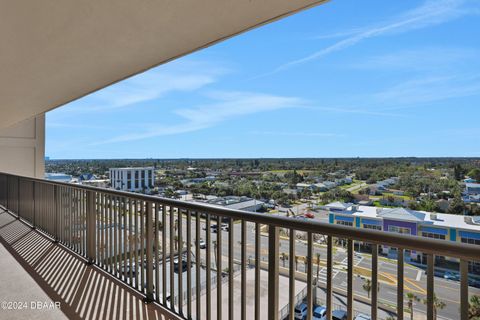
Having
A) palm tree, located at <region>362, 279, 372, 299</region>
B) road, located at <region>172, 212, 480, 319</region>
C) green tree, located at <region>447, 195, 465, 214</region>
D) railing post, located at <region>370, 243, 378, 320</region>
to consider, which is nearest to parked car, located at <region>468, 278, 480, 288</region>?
road, located at <region>172, 212, 480, 319</region>

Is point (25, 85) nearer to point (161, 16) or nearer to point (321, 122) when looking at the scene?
point (161, 16)

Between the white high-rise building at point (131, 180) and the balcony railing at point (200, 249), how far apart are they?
0.35 m

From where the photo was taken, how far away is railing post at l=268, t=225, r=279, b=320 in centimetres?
163

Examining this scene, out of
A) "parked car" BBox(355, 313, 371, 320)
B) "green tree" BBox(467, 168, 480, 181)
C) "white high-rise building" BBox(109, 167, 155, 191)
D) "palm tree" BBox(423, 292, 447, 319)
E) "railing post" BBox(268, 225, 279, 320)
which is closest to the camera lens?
"palm tree" BBox(423, 292, 447, 319)

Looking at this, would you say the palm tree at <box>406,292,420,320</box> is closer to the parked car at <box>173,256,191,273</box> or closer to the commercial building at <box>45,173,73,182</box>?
the parked car at <box>173,256,191,273</box>

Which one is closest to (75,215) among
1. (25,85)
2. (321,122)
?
(25,85)

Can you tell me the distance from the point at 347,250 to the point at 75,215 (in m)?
3.37

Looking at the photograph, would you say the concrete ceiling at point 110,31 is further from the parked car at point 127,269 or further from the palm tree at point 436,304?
the parked car at point 127,269

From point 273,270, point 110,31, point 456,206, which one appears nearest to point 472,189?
point 456,206

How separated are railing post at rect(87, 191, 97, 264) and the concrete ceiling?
1325 millimetres

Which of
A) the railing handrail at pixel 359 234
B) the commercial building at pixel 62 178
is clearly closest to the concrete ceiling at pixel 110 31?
the railing handrail at pixel 359 234

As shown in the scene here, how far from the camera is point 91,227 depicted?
322cm

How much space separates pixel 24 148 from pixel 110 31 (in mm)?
8961

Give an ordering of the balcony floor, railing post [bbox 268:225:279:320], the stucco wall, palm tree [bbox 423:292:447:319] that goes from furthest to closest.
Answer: the stucco wall, the balcony floor, railing post [bbox 268:225:279:320], palm tree [bbox 423:292:447:319]
